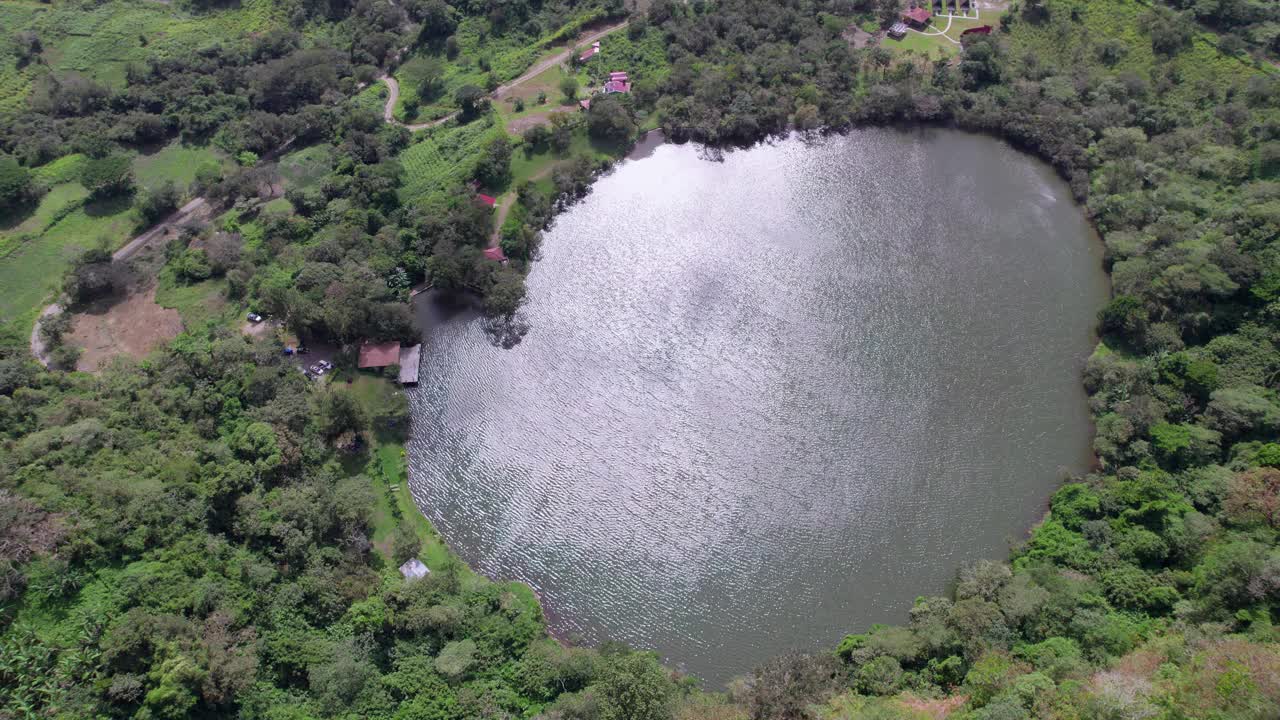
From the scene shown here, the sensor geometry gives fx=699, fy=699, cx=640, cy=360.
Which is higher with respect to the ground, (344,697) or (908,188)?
(908,188)

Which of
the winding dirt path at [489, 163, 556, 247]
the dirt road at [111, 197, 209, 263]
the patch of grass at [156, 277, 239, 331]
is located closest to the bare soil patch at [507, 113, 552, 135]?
the winding dirt path at [489, 163, 556, 247]

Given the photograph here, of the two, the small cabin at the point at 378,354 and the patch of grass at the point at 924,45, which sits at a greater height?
the patch of grass at the point at 924,45

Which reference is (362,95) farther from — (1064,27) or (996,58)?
(1064,27)

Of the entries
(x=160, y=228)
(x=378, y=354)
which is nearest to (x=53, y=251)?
(x=160, y=228)

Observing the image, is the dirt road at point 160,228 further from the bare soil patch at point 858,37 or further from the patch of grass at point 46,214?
the bare soil patch at point 858,37

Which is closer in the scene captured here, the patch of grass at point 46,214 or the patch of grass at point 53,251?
the patch of grass at point 53,251

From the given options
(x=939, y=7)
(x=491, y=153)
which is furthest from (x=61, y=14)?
(x=939, y=7)

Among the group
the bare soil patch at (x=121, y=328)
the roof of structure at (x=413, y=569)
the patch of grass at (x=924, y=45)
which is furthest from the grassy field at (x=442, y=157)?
the patch of grass at (x=924, y=45)
